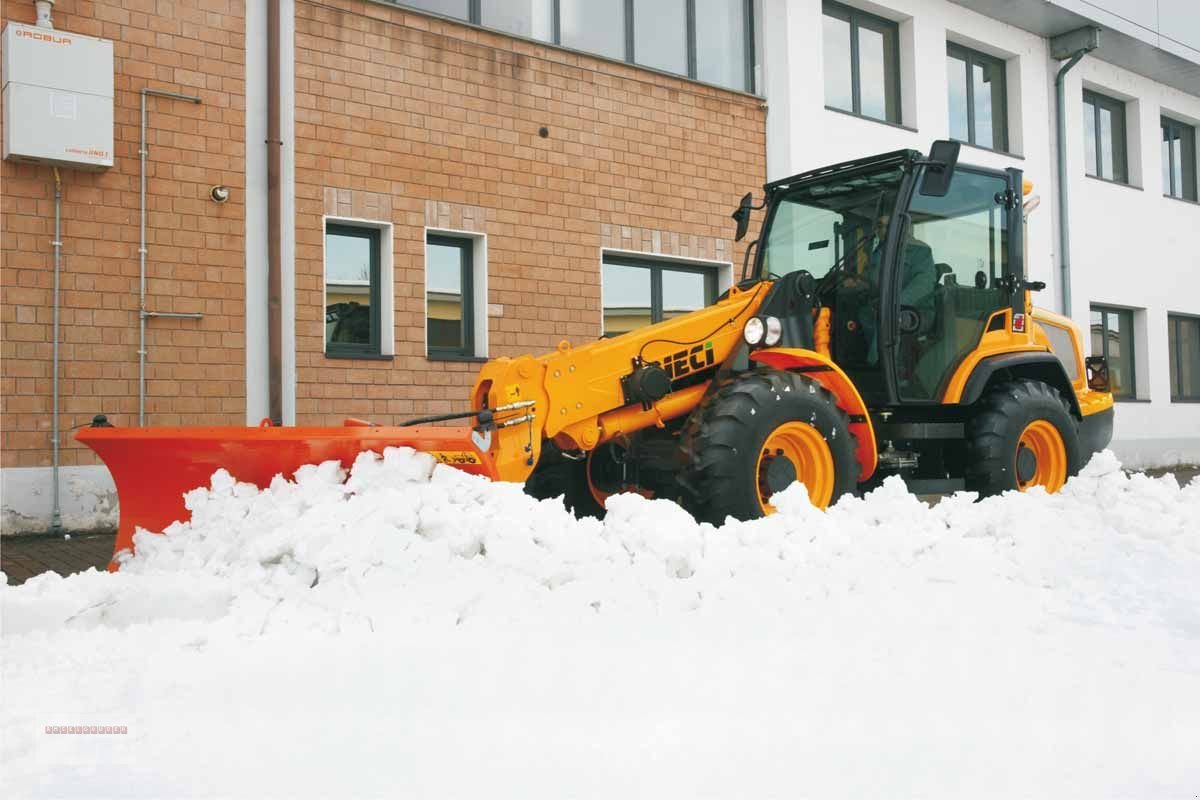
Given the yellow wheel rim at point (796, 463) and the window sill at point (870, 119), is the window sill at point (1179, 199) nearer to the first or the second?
the window sill at point (870, 119)

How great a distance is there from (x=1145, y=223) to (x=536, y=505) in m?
15.8

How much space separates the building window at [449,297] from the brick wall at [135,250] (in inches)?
72.4

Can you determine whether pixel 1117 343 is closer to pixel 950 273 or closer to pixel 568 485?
pixel 950 273

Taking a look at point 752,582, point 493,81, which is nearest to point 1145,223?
point 493,81

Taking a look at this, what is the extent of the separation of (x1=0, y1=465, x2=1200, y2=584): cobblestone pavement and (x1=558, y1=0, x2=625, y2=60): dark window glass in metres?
6.20

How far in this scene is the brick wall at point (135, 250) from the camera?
7789 mm

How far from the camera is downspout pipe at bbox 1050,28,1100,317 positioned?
1558 centimetres

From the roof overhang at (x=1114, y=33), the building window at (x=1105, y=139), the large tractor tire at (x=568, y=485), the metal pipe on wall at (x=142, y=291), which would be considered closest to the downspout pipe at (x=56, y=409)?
the metal pipe on wall at (x=142, y=291)

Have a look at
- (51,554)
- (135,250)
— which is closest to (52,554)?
(51,554)

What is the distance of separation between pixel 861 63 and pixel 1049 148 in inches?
153

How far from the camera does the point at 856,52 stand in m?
13.6

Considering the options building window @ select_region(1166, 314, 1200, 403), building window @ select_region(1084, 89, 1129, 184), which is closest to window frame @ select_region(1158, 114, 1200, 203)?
building window @ select_region(1084, 89, 1129, 184)

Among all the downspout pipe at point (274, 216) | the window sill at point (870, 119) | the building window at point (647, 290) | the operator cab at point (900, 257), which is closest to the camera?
the operator cab at point (900, 257)

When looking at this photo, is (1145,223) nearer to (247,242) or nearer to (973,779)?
(247,242)
